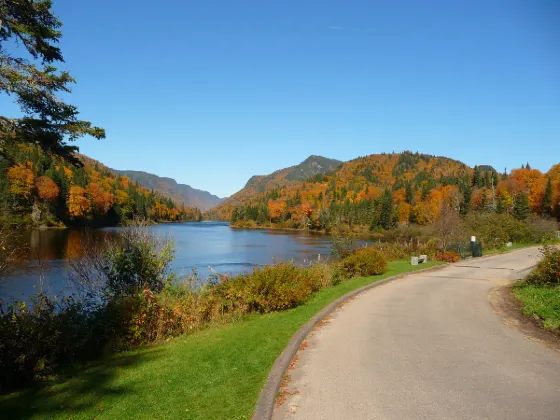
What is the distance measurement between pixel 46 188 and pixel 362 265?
2784 inches

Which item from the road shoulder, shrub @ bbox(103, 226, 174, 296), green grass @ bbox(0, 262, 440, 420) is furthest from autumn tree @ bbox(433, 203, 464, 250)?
green grass @ bbox(0, 262, 440, 420)

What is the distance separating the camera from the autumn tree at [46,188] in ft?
225

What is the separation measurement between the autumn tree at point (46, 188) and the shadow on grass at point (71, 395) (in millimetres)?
73035

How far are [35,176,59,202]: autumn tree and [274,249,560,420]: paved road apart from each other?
243 feet

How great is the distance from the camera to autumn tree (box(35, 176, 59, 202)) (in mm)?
68688

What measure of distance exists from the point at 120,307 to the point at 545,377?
30.3 feet

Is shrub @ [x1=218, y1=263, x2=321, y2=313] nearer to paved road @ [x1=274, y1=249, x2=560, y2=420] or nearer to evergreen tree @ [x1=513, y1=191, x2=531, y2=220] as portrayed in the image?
paved road @ [x1=274, y1=249, x2=560, y2=420]

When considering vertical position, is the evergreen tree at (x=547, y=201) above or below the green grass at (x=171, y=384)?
above

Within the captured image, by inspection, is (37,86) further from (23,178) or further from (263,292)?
(23,178)

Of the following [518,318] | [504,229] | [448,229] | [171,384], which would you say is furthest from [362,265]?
[504,229]

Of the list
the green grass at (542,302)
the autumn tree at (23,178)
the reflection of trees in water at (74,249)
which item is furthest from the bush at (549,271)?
the autumn tree at (23,178)

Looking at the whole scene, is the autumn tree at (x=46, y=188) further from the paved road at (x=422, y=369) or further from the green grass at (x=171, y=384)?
the paved road at (x=422, y=369)

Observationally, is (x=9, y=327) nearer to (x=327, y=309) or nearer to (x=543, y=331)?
(x=327, y=309)

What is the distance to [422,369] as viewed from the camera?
6457 mm
